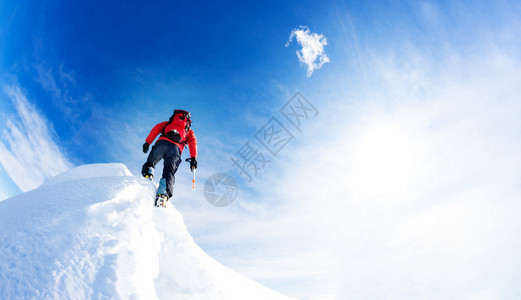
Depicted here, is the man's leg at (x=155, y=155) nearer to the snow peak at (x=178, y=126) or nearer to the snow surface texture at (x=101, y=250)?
the snow peak at (x=178, y=126)

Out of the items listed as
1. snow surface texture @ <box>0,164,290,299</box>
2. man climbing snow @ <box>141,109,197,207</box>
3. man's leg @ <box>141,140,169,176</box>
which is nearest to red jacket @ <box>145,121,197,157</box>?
man climbing snow @ <box>141,109,197,207</box>

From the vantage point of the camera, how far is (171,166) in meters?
6.57

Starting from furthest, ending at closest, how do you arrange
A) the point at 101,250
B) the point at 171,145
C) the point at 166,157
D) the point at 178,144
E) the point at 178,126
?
the point at 178,126, the point at 178,144, the point at 171,145, the point at 166,157, the point at 101,250

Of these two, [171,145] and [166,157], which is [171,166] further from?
[171,145]

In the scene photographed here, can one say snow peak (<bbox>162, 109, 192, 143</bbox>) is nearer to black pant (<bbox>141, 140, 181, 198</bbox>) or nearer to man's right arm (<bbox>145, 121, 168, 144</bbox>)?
man's right arm (<bbox>145, 121, 168, 144</bbox>)

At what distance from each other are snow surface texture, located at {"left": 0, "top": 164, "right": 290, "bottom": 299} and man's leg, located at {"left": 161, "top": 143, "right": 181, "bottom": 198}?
28.3 inches

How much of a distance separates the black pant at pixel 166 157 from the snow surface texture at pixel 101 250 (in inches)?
50.5

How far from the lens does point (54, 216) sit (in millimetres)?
3545

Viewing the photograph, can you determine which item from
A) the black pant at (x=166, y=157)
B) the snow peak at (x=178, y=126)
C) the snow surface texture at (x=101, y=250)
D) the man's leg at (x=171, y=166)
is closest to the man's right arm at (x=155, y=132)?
the snow peak at (x=178, y=126)

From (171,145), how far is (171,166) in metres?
0.76

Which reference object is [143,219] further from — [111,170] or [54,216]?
[111,170]

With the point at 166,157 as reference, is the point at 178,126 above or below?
above

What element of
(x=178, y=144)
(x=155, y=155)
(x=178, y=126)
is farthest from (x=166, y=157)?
(x=178, y=126)

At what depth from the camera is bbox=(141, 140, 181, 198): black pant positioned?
655cm
